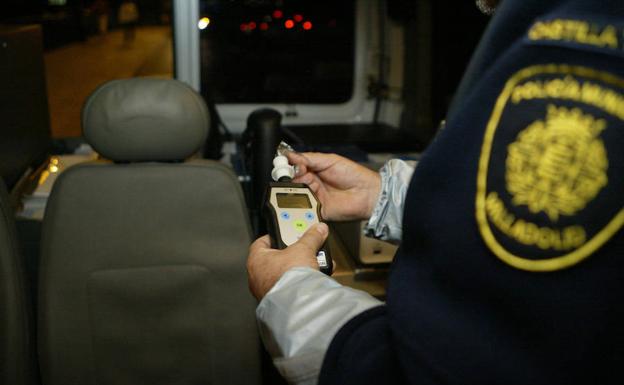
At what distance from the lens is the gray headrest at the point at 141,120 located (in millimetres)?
1154

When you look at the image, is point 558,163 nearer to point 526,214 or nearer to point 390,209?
point 526,214

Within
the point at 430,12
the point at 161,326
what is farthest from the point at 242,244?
the point at 430,12

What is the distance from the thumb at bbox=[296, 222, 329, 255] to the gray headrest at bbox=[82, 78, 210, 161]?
0.58 metres

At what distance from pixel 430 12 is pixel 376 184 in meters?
1.58

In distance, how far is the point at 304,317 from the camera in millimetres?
578

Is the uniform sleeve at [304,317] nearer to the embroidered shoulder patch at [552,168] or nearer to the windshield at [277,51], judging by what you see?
the embroidered shoulder patch at [552,168]

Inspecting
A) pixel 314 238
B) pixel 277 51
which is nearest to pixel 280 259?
pixel 314 238

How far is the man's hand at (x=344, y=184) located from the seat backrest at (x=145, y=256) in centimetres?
25

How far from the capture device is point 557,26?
388mm

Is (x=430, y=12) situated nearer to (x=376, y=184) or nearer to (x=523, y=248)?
(x=376, y=184)

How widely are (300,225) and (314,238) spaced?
6 cm

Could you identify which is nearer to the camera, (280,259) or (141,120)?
(280,259)

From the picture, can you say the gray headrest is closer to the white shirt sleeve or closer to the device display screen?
the device display screen

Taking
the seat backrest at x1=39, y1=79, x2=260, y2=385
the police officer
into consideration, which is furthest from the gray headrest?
the police officer
